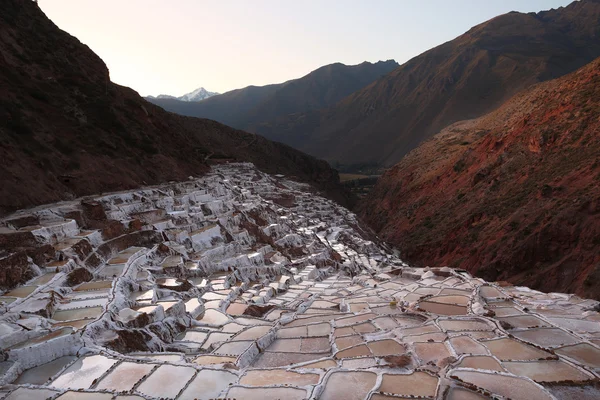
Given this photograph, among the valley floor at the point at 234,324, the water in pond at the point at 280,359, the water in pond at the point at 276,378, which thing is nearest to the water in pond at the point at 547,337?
the valley floor at the point at 234,324

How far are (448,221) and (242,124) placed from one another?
107610mm

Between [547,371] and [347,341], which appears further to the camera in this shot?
[347,341]

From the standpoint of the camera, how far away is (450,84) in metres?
86.2

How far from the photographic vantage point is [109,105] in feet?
74.5

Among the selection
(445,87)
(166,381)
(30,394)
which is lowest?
(166,381)

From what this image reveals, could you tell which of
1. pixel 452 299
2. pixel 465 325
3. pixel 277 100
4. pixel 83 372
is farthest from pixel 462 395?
pixel 277 100

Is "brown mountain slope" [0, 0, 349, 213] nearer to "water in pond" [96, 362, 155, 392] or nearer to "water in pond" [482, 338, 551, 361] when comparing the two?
"water in pond" [96, 362, 155, 392]

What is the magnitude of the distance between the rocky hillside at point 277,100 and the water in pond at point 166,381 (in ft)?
360

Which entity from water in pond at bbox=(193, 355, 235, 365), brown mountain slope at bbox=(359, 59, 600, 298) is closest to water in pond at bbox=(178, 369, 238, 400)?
water in pond at bbox=(193, 355, 235, 365)

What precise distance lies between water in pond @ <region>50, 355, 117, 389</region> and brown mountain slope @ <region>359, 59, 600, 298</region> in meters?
14.1

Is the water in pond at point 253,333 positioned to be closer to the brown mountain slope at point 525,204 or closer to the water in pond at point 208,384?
the water in pond at point 208,384

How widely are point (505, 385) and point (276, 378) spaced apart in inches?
125

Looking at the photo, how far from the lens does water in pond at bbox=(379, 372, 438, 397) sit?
5.39m

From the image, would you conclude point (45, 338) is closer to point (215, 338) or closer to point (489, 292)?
point (215, 338)
